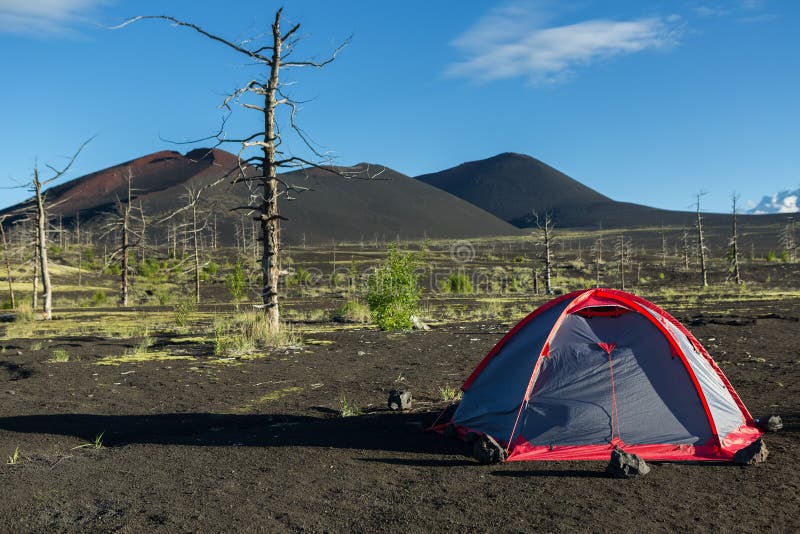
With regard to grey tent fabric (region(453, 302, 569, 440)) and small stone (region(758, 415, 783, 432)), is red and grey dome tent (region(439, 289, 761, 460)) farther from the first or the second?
small stone (region(758, 415, 783, 432))

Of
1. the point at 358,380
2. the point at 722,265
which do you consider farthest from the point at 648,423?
the point at 722,265

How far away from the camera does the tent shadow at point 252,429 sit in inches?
280

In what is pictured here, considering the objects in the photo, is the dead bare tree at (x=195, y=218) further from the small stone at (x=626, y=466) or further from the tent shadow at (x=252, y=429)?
the small stone at (x=626, y=466)

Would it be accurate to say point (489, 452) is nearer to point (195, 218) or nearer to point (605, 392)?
point (605, 392)

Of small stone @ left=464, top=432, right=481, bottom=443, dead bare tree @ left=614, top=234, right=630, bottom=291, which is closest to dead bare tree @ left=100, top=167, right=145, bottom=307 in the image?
small stone @ left=464, top=432, right=481, bottom=443

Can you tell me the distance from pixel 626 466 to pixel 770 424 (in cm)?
248

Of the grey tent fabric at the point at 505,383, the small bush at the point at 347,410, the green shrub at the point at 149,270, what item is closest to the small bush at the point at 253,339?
the small bush at the point at 347,410

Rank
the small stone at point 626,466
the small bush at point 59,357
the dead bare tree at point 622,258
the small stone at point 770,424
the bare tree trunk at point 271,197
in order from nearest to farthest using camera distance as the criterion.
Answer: the small stone at point 626,466 → the small stone at point 770,424 → the small bush at point 59,357 → the bare tree trunk at point 271,197 → the dead bare tree at point 622,258

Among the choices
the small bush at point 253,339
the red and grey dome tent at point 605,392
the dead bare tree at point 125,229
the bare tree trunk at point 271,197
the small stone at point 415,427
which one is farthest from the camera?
the dead bare tree at point 125,229

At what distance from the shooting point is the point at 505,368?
726 cm

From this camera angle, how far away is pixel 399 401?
8578mm

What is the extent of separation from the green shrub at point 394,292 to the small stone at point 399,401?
10.5 meters

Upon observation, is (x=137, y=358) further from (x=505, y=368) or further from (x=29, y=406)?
(x=505, y=368)

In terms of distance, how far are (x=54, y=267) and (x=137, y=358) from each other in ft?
166
